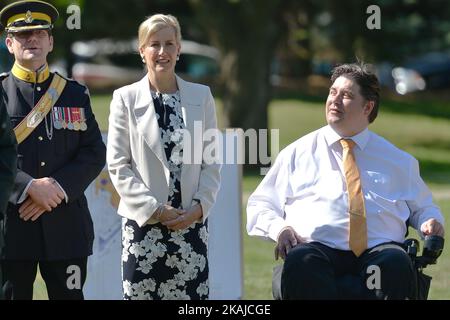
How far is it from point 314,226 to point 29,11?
1.87 metres

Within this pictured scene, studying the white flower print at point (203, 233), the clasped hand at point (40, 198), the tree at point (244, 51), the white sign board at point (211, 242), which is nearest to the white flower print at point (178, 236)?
the white flower print at point (203, 233)

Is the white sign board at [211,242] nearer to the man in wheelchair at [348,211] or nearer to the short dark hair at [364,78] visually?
the man in wheelchair at [348,211]

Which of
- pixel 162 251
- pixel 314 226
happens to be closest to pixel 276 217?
pixel 314 226

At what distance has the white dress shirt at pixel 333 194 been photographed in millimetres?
5742

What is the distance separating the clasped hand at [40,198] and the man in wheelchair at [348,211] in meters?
1.02

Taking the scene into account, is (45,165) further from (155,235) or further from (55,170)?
(155,235)

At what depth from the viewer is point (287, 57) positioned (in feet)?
119

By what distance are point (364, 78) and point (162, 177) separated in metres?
1.17

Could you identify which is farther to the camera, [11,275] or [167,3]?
[167,3]

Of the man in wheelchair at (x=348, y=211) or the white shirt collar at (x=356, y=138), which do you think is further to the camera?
the white shirt collar at (x=356, y=138)

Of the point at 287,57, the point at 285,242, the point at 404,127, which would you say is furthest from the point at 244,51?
the point at 285,242

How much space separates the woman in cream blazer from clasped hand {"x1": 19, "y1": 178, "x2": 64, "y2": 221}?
1.13 ft
